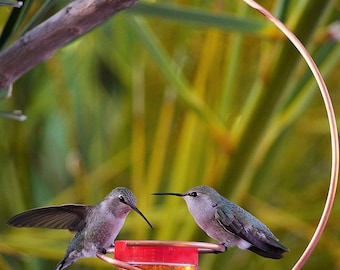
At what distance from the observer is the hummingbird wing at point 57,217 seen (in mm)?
517

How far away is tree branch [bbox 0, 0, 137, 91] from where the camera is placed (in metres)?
0.58

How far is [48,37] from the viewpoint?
1.94ft

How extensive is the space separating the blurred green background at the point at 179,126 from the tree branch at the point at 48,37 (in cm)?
33

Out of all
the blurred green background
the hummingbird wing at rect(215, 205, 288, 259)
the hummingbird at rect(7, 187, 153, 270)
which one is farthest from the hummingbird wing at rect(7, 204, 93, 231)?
the blurred green background

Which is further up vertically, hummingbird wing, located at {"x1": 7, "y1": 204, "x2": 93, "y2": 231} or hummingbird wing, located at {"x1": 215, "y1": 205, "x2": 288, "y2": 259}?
hummingbird wing, located at {"x1": 215, "y1": 205, "x2": 288, "y2": 259}

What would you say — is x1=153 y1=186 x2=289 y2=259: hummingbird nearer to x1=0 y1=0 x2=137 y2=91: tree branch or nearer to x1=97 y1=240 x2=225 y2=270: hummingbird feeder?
x1=97 y1=240 x2=225 y2=270: hummingbird feeder

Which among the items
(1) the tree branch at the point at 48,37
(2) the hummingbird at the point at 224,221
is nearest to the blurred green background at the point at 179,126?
(1) the tree branch at the point at 48,37

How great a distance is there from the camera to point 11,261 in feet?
5.25

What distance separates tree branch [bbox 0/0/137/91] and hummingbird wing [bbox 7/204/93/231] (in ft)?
0.42

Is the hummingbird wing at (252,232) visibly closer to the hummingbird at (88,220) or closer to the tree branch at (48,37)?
the hummingbird at (88,220)

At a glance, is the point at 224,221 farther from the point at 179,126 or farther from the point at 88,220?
the point at 179,126

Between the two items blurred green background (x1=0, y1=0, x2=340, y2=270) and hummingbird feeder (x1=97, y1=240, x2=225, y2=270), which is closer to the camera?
hummingbird feeder (x1=97, y1=240, x2=225, y2=270)

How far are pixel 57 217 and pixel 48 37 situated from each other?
152 millimetres

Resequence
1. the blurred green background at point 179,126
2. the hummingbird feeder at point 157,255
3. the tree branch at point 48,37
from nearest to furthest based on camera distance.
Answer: the hummingbird feeder at point 157,255 < the tree branch at point 48,37 < the blurred green background at point 179,126
